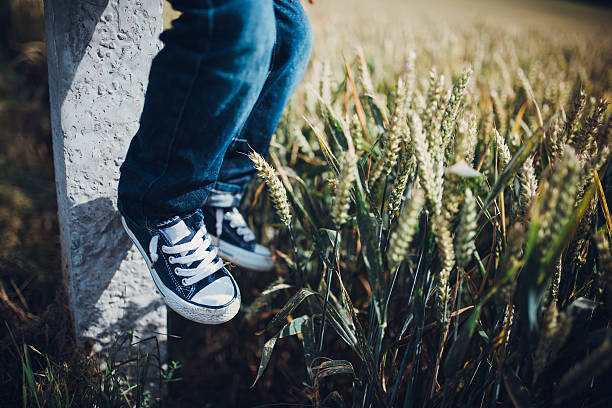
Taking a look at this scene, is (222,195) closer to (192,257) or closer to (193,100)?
(192,257)

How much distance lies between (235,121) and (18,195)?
1.15 meters

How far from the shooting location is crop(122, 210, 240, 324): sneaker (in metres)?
0.68

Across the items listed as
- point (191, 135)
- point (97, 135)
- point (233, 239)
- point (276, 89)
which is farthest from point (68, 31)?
point (233, 239)

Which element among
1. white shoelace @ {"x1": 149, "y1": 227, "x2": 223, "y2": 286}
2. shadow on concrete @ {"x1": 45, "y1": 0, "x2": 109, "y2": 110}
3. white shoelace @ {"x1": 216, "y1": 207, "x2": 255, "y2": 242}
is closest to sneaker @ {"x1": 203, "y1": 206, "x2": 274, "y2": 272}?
white shoelace @ {"x1": 216, "y1": 207, "x2": 255, "y2": 242}

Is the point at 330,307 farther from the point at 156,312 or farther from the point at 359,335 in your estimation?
the point at 156,312

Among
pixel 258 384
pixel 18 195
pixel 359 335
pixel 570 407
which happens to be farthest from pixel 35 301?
pixel 570 407

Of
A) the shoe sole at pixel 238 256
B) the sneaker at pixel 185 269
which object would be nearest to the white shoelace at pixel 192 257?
the sneaker at pixel 185 269

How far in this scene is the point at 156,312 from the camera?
86cm

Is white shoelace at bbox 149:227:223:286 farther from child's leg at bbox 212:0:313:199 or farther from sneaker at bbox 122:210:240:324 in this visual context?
child's leg at bbox 212:0:313:199

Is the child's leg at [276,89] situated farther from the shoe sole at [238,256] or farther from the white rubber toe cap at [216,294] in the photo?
the white rubber toe cap at [216,294]

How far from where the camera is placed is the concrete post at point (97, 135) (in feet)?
2.10

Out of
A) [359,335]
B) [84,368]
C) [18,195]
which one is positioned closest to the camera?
[359,335]

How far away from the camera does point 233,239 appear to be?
88cm

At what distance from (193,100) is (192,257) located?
28 centimetres
